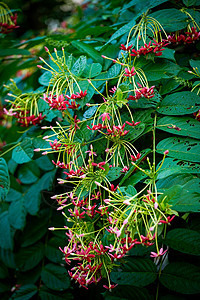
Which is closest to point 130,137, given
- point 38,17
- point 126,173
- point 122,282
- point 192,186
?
point 126,173

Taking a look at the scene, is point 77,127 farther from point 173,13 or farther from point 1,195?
point 173,13

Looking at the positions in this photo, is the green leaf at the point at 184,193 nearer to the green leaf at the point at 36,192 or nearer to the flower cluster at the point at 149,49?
the flower cluster at the point at 149,49

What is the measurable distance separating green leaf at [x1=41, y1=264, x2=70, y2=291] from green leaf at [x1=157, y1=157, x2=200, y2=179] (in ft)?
2.21

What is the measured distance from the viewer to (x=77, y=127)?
808 millimetres

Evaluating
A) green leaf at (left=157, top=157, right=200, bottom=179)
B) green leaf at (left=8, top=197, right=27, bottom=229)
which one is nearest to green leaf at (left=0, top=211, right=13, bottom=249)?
green leaf at (left=8, top=197, right=27, bottom=229)

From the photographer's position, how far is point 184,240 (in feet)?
2.28

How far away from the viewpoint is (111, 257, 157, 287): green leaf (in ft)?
2.42

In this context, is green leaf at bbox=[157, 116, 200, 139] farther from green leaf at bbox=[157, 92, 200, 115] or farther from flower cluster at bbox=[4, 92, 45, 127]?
flower cluster at bbox=[4, 92, 45, 127]

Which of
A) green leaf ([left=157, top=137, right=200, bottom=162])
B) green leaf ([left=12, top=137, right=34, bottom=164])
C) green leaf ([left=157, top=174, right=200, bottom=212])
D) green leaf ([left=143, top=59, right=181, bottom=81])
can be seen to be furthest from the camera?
green leaf ([left=12, top=137, right=34, bottom=164])

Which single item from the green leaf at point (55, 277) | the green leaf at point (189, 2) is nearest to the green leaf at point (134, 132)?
the green leaf at point (189, 2)

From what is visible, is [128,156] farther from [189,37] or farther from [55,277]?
[55,277]

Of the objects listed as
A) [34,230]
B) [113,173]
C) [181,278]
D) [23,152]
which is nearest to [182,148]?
[113,173]

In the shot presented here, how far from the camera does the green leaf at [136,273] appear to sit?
74 cm

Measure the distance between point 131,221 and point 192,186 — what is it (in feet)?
0.54
